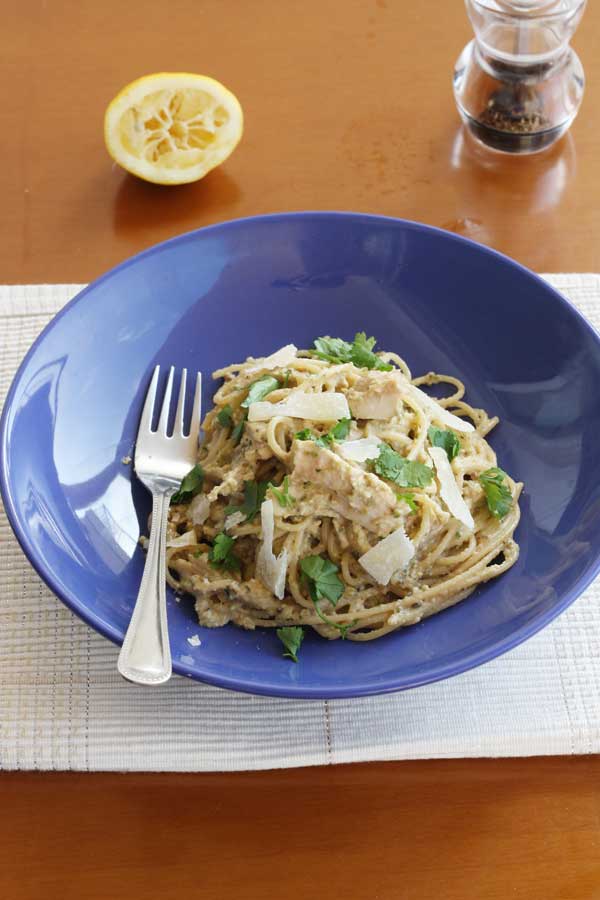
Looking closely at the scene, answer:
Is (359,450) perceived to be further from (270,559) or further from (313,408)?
(270,559)

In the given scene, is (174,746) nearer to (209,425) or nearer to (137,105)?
(209,425)

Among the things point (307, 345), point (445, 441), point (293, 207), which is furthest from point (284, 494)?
point (293, 207)

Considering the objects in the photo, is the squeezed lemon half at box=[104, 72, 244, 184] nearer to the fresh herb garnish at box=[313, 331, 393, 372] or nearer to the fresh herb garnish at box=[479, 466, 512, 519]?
the fresh herb garnish at box=[313, 331, 393, 372]

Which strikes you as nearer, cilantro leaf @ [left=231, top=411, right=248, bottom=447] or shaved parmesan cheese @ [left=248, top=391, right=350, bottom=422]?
shaved parmesan cheese @ [left=248, top=391, right=350, bottom=422]

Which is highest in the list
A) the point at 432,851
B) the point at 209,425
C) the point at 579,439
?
the point at 579,439

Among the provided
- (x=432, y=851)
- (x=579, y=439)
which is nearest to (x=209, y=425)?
(x=579, y=439)

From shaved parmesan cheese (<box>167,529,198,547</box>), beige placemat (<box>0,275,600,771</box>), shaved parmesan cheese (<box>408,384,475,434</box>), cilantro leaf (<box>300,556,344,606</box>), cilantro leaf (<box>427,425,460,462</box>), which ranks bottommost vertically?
beige placemat (<box>0,275,600,771</box>)

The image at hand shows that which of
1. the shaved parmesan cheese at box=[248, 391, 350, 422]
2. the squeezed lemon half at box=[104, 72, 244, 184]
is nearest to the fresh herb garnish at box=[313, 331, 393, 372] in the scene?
the shaved parmesan cheese at box=[248, 391, 350, 422]

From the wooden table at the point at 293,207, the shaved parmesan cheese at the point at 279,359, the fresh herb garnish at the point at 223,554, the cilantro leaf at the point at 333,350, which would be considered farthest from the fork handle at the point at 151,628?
the cilantro leaf at the point at 333,350
